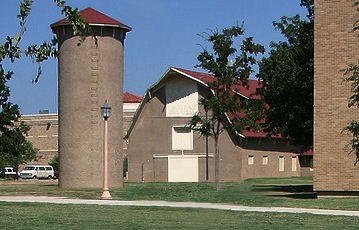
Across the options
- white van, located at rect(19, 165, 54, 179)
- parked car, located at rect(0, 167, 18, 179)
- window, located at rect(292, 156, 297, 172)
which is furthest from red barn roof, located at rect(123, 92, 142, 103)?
window, located at rect(292, 156, 297, 172)

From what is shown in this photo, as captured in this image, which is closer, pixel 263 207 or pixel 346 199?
pixel 263 207

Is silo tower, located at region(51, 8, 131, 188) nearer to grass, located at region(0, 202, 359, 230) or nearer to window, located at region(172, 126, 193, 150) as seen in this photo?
window, located at region(172, 126, 193, 150)

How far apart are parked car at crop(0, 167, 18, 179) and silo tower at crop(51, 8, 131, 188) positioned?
4199cm

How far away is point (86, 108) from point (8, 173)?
47.8m

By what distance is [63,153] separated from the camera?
47.9 meters

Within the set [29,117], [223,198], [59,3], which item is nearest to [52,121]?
[29,117]

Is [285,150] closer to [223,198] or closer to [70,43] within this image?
[70,43]

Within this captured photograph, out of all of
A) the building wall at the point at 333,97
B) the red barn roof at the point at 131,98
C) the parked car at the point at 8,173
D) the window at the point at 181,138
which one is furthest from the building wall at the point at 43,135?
the building wall at the point at 333,97

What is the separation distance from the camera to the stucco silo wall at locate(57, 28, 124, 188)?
47.2 meters

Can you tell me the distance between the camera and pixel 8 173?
303 ft

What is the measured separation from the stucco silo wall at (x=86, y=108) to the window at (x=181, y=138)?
21578 mm

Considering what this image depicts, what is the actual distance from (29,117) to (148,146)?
107 feet

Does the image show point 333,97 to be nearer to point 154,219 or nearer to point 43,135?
point 154,219

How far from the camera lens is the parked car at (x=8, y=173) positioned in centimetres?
8887
